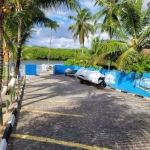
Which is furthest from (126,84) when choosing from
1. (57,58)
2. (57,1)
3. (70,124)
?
(57,58)

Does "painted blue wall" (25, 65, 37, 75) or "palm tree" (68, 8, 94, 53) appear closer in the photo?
"painted blue wall" (25, 65, 37, 75)

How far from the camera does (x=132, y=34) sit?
625 inches

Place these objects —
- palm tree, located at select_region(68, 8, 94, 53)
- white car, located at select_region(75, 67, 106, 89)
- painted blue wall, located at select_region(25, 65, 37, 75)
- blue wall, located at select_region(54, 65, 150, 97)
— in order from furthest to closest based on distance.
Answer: palm tree, located at select_region(68, 8, 94, 53)
painted blue wall, located at select_region(25, 65, 37, 75)
white car, located at select_region(75, 67, 106, 89)
blue wall, located at select_region(54, 65, 150, 97)

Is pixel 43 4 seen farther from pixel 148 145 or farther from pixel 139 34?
pixel 148 145

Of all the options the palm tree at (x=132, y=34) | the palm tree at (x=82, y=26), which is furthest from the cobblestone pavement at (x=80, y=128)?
the palm tree at (x=82, y=26)

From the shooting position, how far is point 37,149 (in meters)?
5.15

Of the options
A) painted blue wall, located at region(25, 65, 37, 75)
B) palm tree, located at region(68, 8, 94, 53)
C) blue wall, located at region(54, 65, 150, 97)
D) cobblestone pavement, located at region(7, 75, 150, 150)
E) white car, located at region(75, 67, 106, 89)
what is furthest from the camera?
palm tree, located at region(68, 8, 94, 53)

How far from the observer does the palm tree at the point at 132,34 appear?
14484mm

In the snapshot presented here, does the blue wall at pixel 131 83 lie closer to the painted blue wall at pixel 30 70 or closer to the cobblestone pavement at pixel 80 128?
the cobblestone pavement at pixel 80 128

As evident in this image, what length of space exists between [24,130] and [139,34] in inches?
471

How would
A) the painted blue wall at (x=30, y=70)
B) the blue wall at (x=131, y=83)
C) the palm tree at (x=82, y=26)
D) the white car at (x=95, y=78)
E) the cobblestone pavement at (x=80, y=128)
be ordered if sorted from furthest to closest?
the palm tree at (x=82, y=26) → the painted blue wall at (x=30, y=70) → the white car at (x=95, y=78) → the blue wall at (x=131, y=83) → the cobblestone pavement at (x=80, y=128)

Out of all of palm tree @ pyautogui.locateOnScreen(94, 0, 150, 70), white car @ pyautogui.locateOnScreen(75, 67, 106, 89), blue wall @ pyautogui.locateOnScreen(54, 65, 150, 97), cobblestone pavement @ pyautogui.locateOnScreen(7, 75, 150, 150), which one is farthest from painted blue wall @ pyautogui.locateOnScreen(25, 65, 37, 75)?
cobblestone pavement @ pyautogui.locateOnScreen(7, 75, 150, 150)

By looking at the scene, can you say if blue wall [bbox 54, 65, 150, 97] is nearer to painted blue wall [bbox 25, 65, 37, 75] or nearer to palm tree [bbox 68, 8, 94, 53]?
painted blue wall [bbox 25, 65, 37, 75]

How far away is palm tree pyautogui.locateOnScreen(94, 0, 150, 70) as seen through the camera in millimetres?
14484
